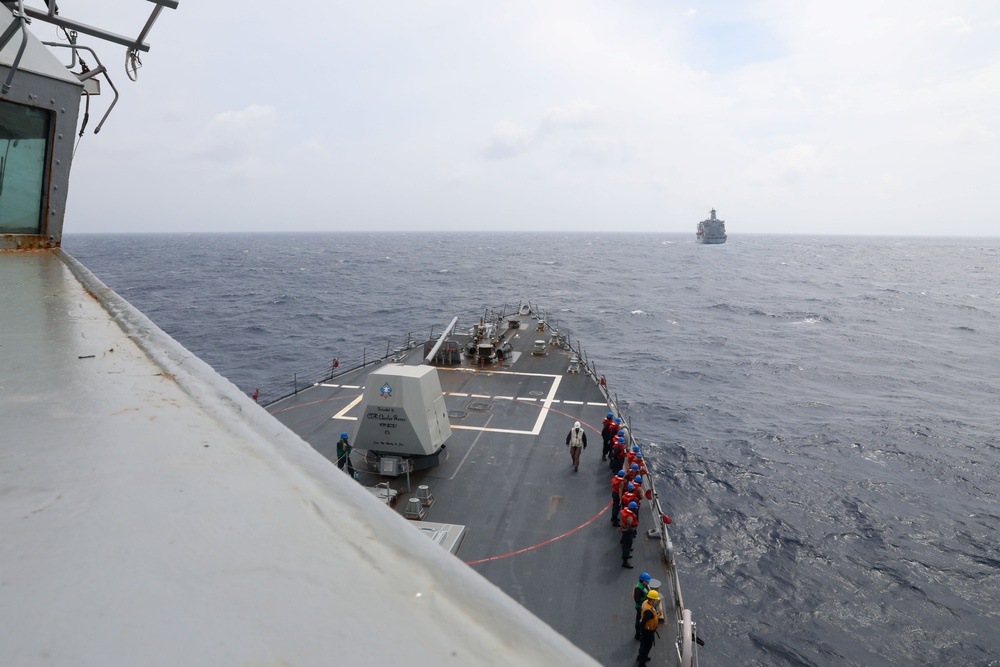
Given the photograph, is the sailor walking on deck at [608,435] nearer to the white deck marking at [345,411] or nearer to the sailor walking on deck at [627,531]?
the sailor walking on deck at [627,531]

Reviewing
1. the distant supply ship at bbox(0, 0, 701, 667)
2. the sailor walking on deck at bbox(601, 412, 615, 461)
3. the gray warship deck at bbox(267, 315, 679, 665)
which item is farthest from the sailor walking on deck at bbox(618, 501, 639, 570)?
the distant supply ship at bbox(0, 0, 701, 667)

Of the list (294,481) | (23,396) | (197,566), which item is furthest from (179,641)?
(23,396)

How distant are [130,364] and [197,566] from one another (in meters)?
2.77

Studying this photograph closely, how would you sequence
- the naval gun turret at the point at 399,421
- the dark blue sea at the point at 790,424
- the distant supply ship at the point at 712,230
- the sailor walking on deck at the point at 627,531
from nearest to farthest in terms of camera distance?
1. the sailor walking on deck at the point at 627,531
2. the naval gun turret at the point at 399,421
3. the dark blue sea at the point at 790,424
4. the distant supply ship at the point at 712,230

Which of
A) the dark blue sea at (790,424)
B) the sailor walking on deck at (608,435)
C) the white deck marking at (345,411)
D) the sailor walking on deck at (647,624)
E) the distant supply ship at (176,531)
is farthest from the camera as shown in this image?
the white deck marking at (345,411)

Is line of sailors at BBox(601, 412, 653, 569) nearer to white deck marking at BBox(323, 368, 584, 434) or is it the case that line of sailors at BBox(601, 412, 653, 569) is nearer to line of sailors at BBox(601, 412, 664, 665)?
line of sailors at BBox(601, 412, 664, 665)

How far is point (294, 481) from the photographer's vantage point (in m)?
2.04

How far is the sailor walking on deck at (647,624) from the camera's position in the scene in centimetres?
885

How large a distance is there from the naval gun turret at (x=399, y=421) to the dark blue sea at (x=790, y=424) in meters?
8.52

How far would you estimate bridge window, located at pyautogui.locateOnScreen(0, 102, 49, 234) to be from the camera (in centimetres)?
907

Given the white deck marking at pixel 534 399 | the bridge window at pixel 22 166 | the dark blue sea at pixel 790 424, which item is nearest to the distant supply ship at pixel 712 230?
the dark blue sea at pixel 790 424

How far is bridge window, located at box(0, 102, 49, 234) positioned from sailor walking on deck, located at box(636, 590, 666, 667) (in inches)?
459

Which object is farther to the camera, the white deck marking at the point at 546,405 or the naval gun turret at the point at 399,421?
the white deck marking at the point at 546,405

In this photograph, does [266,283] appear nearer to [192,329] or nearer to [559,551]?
[192,329]
